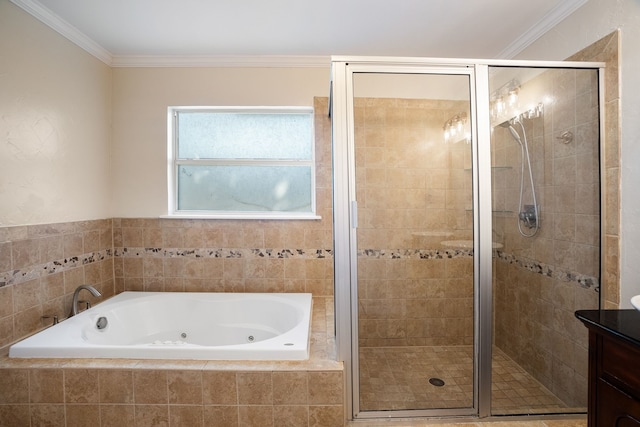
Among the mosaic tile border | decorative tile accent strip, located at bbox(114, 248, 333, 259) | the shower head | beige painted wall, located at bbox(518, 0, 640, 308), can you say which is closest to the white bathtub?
decorative tile accent strip, located at bbox(114, 248, 333, 259)

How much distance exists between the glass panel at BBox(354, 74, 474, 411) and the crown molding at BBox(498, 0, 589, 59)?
0.88 m

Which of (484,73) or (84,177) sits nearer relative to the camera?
(484,73)

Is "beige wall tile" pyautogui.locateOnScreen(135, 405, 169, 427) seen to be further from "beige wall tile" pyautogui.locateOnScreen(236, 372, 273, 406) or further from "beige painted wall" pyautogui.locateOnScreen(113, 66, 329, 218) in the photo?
"beige painted wall" pyautogui.locateOnScreen(113, 66, 329, 218)

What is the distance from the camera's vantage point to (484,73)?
1.71 m

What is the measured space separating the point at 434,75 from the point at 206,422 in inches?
84.5

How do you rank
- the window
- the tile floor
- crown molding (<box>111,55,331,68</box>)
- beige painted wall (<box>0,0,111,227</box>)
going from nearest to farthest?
1. the tile floor
2. beige painted wall (<box>0,0,111,227</box>)
3. crown molding (<box>111,55,331,68</box>)
4. the window

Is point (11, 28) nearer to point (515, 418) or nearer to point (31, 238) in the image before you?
point (31, 238)

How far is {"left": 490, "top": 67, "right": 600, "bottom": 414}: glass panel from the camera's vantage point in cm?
178

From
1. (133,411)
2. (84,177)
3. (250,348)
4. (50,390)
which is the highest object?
(84,177)

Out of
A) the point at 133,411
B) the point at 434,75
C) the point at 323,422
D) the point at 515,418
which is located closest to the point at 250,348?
the point at 323,422

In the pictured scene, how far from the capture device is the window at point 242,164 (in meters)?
2.81

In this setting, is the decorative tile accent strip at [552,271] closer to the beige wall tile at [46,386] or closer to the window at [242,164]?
the window at [242,164]

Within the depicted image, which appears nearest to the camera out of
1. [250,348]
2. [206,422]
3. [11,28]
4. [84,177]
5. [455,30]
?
[206,422]

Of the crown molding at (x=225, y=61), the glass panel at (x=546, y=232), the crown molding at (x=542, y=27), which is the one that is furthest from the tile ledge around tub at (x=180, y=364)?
the crown molding at (x=542, y=27)
